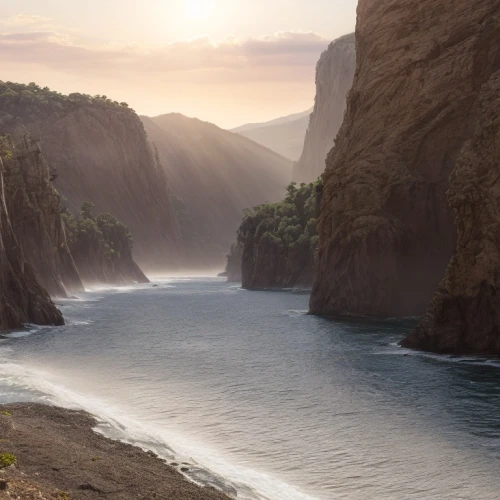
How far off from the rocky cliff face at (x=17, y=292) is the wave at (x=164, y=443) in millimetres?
29510

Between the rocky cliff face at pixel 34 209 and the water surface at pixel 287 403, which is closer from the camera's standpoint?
the water surface at pixel 287 403

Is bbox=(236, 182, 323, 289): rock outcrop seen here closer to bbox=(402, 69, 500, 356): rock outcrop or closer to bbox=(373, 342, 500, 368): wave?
bbox=(373, 342, 500, 368): wave

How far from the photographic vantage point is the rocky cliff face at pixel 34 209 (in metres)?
122

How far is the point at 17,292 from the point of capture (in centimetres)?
8725

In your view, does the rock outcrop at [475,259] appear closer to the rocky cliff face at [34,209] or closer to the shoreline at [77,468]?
the shoreline at [77,468]

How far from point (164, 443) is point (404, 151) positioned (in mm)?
71472

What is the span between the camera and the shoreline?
26.6 metres

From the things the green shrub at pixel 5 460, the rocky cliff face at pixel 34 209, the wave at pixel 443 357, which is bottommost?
the wave at pixel 443 357

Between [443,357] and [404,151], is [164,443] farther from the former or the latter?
[404,151]

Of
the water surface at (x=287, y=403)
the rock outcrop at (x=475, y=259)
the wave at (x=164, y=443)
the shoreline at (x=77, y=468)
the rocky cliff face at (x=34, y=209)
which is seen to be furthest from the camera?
the rocky cliff face at (x=34, y=209)

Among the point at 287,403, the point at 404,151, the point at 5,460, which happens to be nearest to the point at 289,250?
the point at 404,151

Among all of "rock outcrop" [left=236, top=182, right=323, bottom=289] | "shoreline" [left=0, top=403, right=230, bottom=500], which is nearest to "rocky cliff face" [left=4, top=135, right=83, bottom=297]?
"rock outcrop" [left=236, top=182, right=323, bottom=289]

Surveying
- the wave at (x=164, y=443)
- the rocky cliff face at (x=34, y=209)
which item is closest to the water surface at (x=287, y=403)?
the wave at (x=164, y=443)

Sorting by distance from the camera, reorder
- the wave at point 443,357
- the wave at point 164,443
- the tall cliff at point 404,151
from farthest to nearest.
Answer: the tall cliff at point 404,151 < the wave at point 443,357 < the wave at point 164,443
